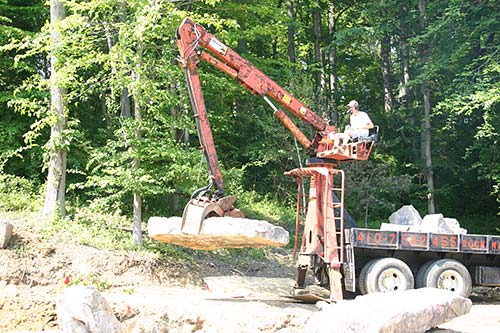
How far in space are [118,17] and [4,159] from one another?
5.73m

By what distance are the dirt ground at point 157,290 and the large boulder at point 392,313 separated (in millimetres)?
645

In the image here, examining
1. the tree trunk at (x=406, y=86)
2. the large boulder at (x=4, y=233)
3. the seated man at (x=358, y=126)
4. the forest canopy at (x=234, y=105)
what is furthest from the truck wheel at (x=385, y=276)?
the tree trunk at (x=406, y=86)

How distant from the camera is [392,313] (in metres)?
7.89

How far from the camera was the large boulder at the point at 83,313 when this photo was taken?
27.5ft

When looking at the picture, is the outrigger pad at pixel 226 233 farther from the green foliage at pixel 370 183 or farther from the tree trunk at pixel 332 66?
the tree trunk at pixel 332 66

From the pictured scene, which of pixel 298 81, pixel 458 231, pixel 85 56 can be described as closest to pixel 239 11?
pixel 298 81

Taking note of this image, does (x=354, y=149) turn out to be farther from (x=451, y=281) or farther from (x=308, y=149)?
(x=451, y=281)

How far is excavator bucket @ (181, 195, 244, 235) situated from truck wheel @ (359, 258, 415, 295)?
11.7ft

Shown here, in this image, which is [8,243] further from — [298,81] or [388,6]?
→ [388,6]

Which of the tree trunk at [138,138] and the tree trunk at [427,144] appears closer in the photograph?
the tree trunk at [138,138]

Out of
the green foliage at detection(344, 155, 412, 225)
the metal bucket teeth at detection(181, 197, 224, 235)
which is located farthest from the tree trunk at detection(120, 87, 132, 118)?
the green foliage at detection(344, 155, 412, 225)

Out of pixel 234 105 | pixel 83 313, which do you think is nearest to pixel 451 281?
pixel 83 313

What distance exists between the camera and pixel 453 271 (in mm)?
12930

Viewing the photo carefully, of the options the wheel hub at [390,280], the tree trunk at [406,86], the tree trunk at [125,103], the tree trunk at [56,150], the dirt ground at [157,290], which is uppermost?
Answer: the tree trunk at [406,86]
